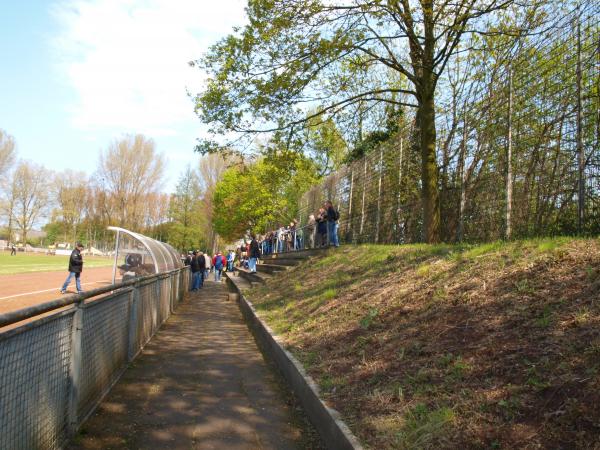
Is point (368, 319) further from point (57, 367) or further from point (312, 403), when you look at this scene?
point (57, 367)

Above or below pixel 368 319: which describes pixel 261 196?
above

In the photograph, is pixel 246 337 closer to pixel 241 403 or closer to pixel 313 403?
pixel 241 403

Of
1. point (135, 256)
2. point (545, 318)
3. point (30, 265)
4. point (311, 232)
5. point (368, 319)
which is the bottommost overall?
point (30, 265)

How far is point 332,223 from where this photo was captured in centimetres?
1540

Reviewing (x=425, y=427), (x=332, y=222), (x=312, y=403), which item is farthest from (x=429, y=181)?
(x=425, y=427)

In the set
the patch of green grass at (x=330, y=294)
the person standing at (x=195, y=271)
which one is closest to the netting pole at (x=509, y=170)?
the patch of green grass at (x=330, y=294)

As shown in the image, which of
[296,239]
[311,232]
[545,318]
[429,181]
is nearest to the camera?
[545,318]

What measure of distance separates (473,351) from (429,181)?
7.61m

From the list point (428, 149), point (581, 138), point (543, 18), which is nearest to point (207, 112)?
point (428, 149)

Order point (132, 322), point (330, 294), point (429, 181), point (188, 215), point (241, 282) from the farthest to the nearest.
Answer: point (188, 215) < point (241, 282) < point (429, 181) < point (330, 294) < point (132, 322)

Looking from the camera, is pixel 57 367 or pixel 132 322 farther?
pixel 132 322

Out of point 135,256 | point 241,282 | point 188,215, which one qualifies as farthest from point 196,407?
point 188,215

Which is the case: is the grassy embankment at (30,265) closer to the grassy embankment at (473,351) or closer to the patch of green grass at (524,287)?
the grassy embankment at (473,351)

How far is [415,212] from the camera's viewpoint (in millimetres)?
13016
